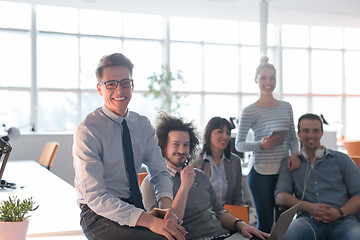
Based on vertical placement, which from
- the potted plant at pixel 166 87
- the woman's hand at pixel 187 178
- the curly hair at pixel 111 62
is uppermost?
the potted plant at pixel 166 87

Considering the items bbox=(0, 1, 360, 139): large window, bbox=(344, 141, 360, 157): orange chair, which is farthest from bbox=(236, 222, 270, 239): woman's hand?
bbox=(0, 1, 360, 139): large window

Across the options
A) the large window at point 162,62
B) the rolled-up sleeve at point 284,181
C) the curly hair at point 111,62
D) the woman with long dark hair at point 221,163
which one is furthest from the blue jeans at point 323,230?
the large window at point 162,62

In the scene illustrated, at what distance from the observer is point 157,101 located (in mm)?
10641

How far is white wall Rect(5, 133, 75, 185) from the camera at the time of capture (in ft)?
23.0

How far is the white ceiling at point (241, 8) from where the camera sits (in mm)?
8719

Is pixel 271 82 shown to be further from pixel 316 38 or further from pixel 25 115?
pixel 316 38

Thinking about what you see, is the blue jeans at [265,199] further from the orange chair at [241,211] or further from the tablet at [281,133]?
the orange chair at [241,211]

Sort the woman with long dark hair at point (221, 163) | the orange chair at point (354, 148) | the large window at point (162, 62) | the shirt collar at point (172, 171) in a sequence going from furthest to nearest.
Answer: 1. the large window at point (162, 62)
2. the orange chair at point (354, 148)
3. the woman with long dark hair at point (221, 163)
4. the shirt collar at point (172, 171)

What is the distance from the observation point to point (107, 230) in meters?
1.64

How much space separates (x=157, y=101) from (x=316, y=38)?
5.17 m

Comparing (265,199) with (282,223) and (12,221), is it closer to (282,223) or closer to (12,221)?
(282,223)

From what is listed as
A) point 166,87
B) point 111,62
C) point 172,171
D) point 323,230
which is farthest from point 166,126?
point 166,87

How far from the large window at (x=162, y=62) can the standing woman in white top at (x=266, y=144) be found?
22.5 feet

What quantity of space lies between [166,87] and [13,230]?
8.66 metres
